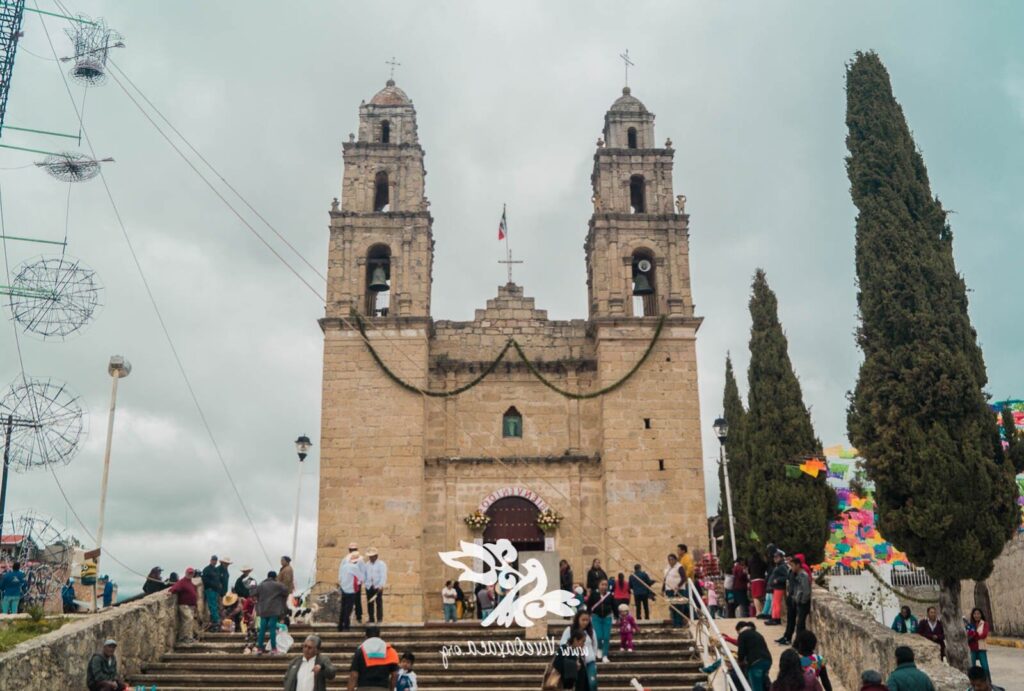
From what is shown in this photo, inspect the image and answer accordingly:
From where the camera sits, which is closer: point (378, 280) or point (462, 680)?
point (462, 680)

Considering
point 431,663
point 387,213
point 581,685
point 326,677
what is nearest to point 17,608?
point 431,663

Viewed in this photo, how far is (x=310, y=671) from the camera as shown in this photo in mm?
10023

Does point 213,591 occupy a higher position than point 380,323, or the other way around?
point 380,323

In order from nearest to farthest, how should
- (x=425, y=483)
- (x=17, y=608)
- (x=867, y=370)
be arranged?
(x=867, y=370) < (x=17, y=608) < (x=425, y=483)

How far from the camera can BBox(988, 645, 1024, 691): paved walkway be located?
52.9 ft

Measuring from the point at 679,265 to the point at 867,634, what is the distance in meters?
15.1

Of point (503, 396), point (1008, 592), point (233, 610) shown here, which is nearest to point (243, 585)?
point (233, 610)

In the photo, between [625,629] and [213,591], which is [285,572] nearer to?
[213,591]

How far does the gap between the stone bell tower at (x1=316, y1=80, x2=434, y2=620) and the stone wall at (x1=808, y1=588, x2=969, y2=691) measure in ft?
36.1

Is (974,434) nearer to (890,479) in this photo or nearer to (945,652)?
(890,479)

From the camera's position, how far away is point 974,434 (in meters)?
14.1

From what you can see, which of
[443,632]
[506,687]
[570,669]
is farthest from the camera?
[443,632]

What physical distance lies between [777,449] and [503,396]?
24.5 feet

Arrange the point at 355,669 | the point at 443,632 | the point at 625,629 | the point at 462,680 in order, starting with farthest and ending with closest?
the point at 443,632 < the point at 625,629 < the point at 462,680 < the point at 355,669
